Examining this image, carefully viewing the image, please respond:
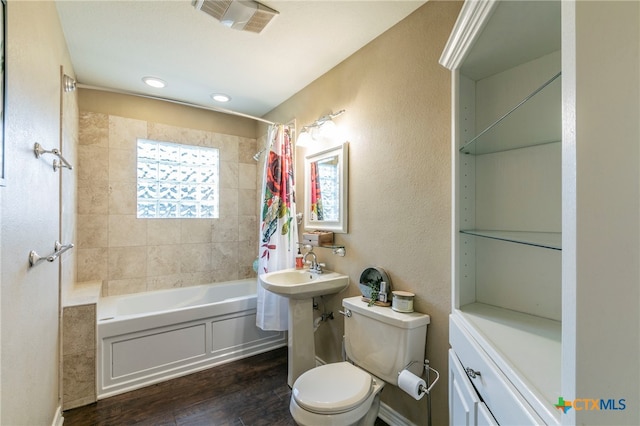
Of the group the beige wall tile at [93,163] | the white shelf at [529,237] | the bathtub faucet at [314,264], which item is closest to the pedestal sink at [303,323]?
the bathtub faucet at [314,264]

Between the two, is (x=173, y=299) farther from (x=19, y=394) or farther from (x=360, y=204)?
(x=360, y=204)

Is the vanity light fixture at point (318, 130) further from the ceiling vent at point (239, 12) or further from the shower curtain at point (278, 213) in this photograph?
the ceiling vent at point (239, 12)

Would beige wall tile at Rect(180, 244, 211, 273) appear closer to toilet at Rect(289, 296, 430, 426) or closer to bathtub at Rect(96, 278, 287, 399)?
bathtub at Rect(96, 278, 287, 399)

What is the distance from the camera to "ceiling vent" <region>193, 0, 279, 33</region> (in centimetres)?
153

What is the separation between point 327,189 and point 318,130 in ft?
1.63

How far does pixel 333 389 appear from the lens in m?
1.40

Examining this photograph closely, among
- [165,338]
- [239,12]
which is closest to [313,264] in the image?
[165,338]

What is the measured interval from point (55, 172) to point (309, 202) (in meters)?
1.77

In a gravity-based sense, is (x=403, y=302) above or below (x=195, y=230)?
below

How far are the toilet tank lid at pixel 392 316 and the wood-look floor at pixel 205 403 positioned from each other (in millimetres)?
763

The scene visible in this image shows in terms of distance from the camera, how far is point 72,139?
225 centimetres

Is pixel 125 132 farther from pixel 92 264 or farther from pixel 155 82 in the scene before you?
pixel 92 264

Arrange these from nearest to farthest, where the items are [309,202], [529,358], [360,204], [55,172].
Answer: [529,358], [55,172], [360,204], [309,202]

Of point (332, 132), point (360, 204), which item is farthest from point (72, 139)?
point (360, 204)
